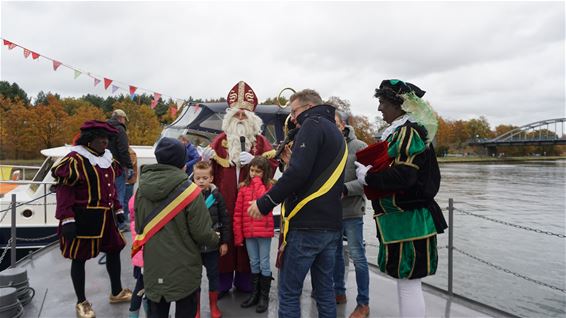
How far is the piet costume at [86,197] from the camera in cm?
309

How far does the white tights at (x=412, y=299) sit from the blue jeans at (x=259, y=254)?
1.33 m

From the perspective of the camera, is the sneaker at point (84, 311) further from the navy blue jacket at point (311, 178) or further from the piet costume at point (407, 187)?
the piet costume at point (407, 187)

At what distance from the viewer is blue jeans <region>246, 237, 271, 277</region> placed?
3.44 m

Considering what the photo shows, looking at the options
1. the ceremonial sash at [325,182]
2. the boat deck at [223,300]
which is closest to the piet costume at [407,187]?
the ceremonial sash at [325,182]

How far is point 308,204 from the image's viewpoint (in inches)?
91.3

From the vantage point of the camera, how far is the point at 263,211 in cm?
230

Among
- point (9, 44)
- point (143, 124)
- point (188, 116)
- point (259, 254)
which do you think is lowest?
point (259, 254)

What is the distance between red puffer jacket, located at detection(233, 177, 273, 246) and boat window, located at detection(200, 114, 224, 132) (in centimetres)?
469

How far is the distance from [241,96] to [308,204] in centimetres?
185

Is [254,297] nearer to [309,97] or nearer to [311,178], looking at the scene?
[311,178]

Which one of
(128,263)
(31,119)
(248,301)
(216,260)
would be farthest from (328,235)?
(31,119)

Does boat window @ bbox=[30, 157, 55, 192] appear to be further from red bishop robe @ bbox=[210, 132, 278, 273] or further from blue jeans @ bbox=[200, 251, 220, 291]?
blue jeans @ bbox=[200, 251, 220, 291]

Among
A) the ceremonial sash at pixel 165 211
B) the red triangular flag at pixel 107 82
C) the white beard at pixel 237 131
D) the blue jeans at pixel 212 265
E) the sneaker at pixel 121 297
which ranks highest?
the red triangular flag at pixel 107 82

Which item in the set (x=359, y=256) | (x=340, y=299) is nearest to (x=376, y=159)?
(x=359, y=256)
